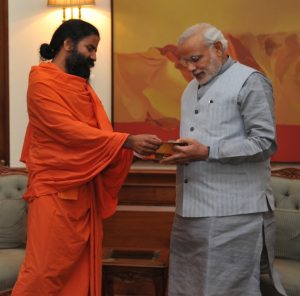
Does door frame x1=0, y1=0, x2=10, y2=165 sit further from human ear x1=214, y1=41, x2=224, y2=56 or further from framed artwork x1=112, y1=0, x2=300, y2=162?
human ear x1=214, y1=41, x2=224, y2=56

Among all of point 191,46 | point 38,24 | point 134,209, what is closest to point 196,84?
point 191,46

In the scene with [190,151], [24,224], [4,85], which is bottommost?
[24,224]

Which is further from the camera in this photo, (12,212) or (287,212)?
(12,212)

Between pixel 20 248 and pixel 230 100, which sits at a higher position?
pixel 230 100

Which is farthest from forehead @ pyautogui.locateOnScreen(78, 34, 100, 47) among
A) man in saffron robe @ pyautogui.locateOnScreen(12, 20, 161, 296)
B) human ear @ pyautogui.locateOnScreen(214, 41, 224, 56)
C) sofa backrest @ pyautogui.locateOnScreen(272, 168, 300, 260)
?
sofa backrest @ pyautogui.locateOnScreen(272, 168, 300, 260)

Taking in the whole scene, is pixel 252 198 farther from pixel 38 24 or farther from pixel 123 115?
pixel 38 24

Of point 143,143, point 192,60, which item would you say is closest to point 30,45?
point 143,143

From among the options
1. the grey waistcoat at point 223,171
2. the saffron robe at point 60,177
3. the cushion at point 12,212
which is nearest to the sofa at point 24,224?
the cushion at point 12,212

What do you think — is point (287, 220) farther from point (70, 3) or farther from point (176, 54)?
point (70, 3)

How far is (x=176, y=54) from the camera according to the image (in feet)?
11.8

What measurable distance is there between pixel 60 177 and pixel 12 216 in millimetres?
920

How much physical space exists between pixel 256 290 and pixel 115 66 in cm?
208

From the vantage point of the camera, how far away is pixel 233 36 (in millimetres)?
3506

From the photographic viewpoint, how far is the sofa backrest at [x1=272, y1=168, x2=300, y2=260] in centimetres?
291
